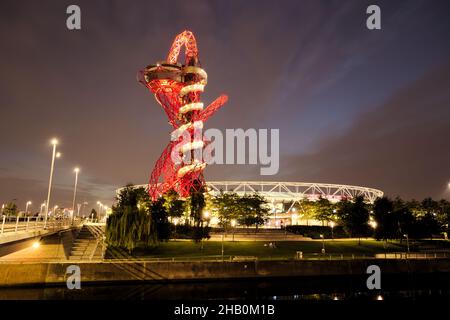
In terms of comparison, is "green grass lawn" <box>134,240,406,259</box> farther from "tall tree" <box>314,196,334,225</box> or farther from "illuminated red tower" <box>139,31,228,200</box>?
"illuminated red tower" <box>139,31,228,200</box>

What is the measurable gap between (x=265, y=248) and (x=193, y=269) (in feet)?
44.4

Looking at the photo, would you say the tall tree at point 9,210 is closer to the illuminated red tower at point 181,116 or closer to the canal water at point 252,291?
the illuminated red tower at point 181,116

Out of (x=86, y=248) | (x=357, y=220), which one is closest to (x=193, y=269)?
(x=86, y=248)

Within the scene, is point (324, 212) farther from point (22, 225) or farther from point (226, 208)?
point (22, 225)

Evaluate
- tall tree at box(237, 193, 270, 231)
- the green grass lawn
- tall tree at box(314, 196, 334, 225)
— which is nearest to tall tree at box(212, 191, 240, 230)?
tall tree at box(237, 193, 270, 231)

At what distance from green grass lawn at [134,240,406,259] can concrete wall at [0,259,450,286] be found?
10.9 ft

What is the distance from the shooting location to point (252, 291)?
27.4 meters

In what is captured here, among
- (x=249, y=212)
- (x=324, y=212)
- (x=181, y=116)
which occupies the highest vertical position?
(x=181, y=116)

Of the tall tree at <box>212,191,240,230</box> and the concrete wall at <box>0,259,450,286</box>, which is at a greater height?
the tall tree at <box>212,191,240,230</box>

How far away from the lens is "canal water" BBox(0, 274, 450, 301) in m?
25.3

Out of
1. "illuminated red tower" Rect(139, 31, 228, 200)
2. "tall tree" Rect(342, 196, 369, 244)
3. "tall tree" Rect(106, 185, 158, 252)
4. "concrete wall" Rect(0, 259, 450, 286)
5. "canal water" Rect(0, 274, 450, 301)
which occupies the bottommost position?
"canal water" Rect(0, 274, 450, 301)

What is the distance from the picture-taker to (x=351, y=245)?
1816 inches

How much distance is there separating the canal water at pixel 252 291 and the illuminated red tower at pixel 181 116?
38.3 m
